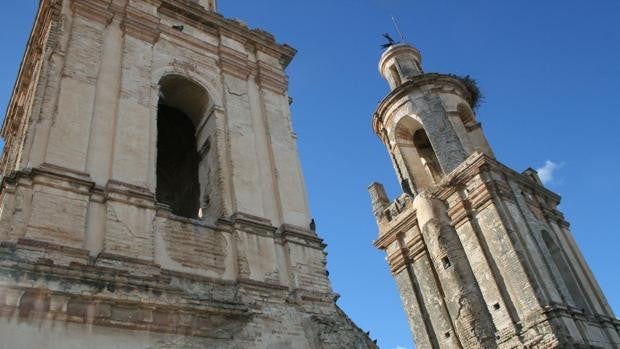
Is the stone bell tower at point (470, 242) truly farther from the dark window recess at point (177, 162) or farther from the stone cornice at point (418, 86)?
the dark window recess at point (177, 162)

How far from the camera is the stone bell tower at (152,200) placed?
18.2ft

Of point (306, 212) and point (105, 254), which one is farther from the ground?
point (306, 212)

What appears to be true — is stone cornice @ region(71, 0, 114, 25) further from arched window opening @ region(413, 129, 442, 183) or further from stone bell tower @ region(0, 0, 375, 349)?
arched window opening @ region(413, 129, 442, 183)

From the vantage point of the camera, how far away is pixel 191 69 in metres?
8.98

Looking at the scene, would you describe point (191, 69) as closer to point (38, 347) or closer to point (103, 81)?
point (103, 81)

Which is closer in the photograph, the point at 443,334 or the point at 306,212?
the point at 306,212

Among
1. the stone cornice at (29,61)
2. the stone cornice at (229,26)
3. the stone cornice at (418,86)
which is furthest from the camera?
the stone cornice at (418,86)

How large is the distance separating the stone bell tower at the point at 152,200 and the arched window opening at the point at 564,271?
28.6ft

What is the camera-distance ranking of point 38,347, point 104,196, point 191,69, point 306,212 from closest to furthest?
point 38,347, point 104,196, point 306,212, point 191,69

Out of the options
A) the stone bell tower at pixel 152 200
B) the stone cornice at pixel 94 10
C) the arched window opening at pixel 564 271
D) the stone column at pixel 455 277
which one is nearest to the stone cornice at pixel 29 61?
the stone bell tower at pixel 152 200

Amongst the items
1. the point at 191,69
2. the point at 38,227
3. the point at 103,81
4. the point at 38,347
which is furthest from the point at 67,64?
the point at 38,347

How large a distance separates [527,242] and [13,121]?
1102 centimetres

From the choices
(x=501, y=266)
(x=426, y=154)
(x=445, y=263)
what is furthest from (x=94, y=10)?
(x=426, y=154)

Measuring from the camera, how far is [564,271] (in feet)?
48.0
